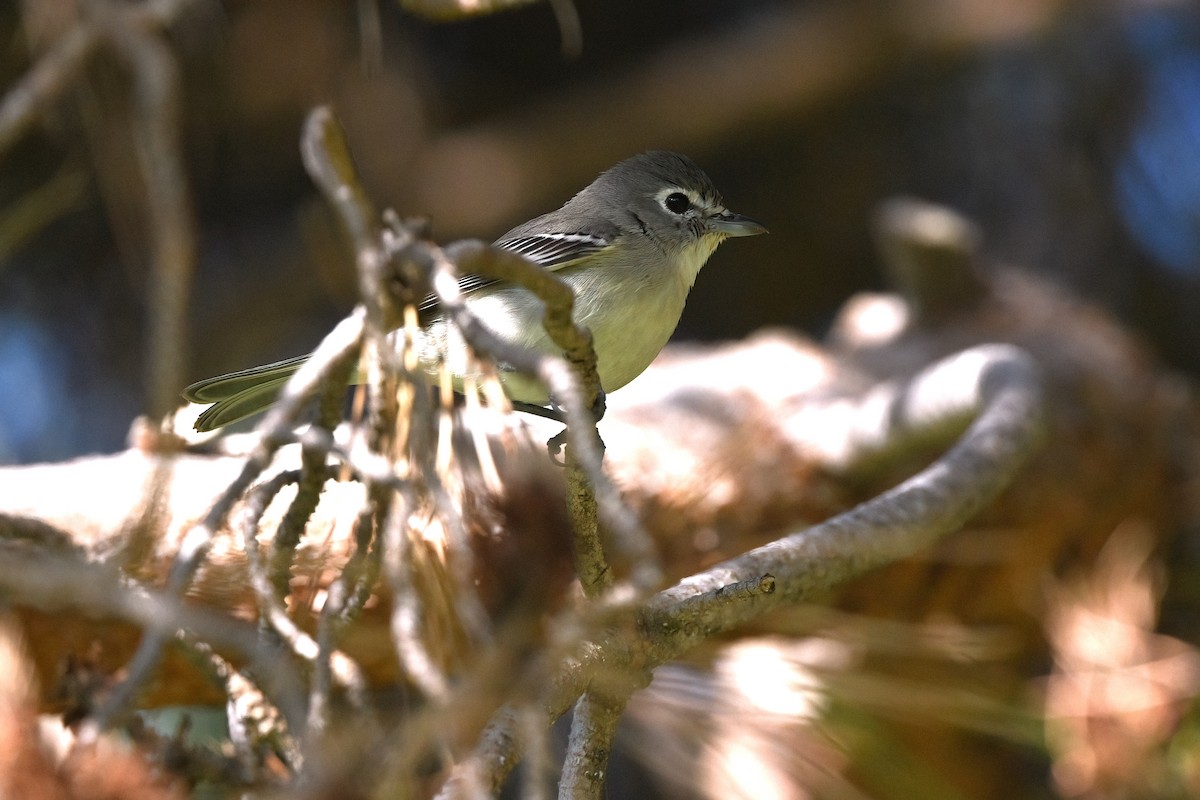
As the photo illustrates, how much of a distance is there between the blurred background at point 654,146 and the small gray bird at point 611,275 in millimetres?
1738

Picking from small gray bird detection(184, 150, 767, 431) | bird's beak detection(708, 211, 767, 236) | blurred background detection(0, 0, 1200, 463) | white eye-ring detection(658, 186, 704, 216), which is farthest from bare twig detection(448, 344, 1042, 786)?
blurred background detection(0, 0, 1200, 463)

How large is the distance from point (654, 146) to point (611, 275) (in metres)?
2.22

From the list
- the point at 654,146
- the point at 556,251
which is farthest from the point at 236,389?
the point at 654,146

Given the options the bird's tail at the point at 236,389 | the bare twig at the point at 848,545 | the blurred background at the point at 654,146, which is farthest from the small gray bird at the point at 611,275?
the blurred background at the point at 654,146

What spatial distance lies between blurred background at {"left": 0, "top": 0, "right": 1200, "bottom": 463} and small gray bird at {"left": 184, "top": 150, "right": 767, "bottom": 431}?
174 centimetres

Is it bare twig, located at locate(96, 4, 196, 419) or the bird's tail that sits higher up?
bare twig, located at locate(96, 4, 196, 419)

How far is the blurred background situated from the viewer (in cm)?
429

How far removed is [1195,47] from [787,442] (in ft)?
9.59

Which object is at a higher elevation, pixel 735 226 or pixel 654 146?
pixel 735 226

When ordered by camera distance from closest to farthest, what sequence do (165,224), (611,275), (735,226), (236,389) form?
(165,224), (236,389), (611,275), (735,226)

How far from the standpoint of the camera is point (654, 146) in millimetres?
4496

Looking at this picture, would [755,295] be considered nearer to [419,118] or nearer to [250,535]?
[419,118]

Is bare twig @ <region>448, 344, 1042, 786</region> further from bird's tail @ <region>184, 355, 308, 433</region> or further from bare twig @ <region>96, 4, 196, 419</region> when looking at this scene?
bird's tail @ <region>184, 355, 308, 433</region>

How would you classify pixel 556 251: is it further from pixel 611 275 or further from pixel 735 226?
pixel 735 226
